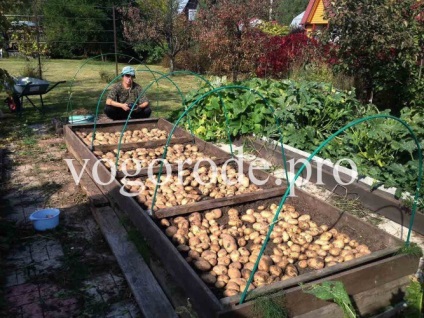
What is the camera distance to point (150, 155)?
5145 millimetres

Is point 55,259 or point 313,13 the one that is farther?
point 313,13

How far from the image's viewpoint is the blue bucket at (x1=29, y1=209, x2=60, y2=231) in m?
3.57

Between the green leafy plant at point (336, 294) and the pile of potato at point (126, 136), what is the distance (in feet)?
12.7

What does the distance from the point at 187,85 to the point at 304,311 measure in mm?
10962

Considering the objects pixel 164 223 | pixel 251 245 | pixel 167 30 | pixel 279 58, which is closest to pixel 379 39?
pixel 251 245

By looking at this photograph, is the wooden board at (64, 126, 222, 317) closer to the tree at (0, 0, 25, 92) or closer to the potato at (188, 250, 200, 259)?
the potato at (188, 250, 200, 259)

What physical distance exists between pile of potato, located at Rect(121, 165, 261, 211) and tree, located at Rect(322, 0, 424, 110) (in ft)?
10.5

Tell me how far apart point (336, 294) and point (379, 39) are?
15.7 ft

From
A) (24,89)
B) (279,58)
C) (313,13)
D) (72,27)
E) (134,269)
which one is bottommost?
(134,269)

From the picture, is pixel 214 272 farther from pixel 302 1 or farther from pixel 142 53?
pixel 302 1

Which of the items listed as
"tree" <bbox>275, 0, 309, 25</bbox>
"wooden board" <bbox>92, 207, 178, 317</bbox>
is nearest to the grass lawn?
"wooden board" <bbox>92, 207, 178, 317</bbox>

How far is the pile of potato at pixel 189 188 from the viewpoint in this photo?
12.7 ft

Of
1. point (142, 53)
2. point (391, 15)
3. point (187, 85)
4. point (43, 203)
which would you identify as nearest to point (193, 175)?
point (43, 203)

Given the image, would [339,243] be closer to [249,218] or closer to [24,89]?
[249,218]
